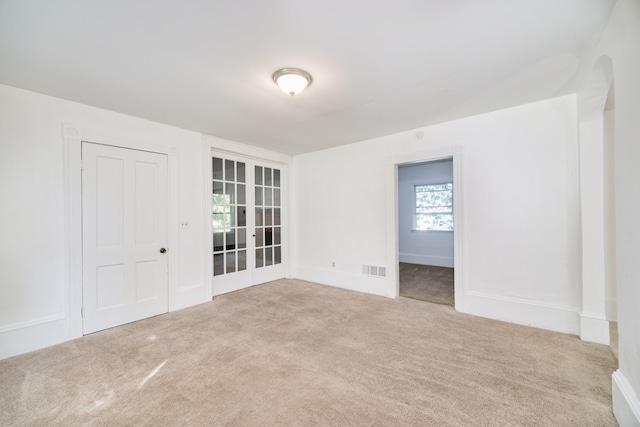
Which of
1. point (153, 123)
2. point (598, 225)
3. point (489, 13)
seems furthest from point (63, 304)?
point (598, 225)

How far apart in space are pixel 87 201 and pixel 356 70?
325 cm

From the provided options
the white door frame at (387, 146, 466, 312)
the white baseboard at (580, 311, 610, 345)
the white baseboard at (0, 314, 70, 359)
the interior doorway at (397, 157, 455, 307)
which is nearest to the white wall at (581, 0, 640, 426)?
the white baseboard at (580, 311, 610, 345)

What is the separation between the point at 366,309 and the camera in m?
3.54

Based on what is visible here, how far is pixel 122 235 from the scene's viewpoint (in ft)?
10.4

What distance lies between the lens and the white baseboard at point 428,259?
20.4 ft

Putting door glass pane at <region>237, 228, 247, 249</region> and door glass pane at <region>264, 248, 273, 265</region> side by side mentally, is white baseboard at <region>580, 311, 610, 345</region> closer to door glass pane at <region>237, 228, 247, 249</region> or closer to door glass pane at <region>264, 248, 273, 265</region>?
door glass pane at <region>264, 248, 273, 265</region>

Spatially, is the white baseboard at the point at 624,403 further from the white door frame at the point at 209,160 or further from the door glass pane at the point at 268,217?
the door glass pane at the point at 268,217

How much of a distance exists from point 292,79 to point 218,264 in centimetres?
317

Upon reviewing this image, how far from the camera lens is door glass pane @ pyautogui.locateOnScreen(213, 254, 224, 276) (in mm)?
4172

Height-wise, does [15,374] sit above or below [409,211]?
below

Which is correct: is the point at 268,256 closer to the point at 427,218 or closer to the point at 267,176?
the point at 267,176

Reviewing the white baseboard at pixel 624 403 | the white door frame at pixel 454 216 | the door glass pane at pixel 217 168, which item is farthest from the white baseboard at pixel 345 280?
the white baseboard at pixel 624 403

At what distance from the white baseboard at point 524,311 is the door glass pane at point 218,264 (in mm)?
3667

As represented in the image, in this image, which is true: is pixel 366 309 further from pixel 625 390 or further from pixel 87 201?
pixel 87 201
